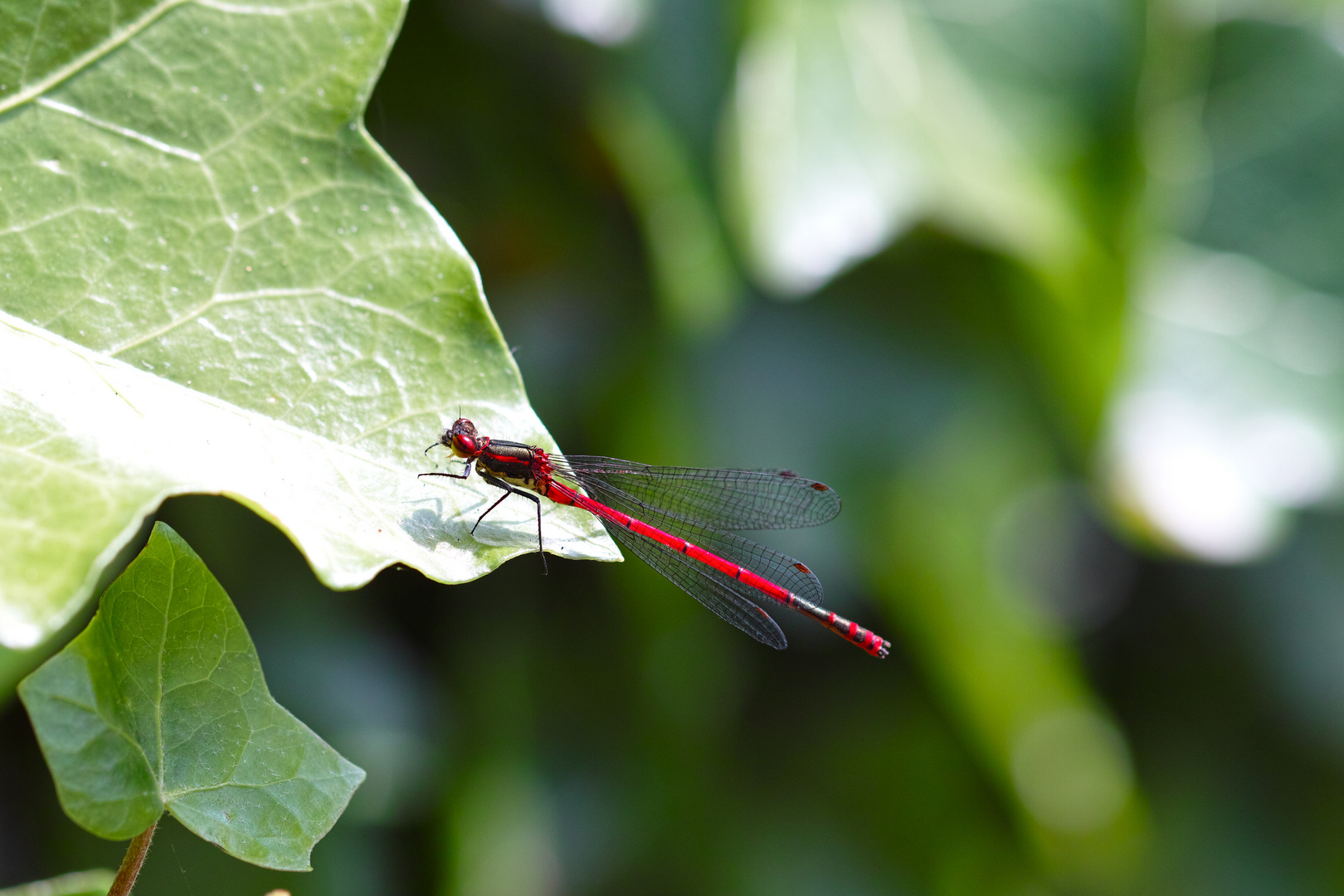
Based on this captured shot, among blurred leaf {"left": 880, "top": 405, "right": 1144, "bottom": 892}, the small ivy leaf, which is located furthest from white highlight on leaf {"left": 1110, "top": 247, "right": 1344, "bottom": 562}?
the small ivy leaf

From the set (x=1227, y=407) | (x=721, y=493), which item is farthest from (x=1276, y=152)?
(x=721, y=493)

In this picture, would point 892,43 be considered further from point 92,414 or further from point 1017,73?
point 92,414

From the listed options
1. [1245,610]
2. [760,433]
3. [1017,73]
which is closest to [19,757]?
[760,433]

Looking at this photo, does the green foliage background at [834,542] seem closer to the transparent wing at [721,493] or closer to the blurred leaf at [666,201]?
the blurred leaf at [666,201]

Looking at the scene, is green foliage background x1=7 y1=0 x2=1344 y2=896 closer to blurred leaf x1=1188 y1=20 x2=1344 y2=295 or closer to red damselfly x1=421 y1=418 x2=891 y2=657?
red damselfly x1=421 y1=418 x2=891 y2=657

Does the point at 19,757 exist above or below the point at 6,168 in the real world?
below

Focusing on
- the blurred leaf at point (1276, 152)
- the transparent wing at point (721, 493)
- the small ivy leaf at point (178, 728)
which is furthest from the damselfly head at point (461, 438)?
the blurred leaf at point (1276, 152)

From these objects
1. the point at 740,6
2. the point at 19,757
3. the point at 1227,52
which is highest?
the point at 1227,52
